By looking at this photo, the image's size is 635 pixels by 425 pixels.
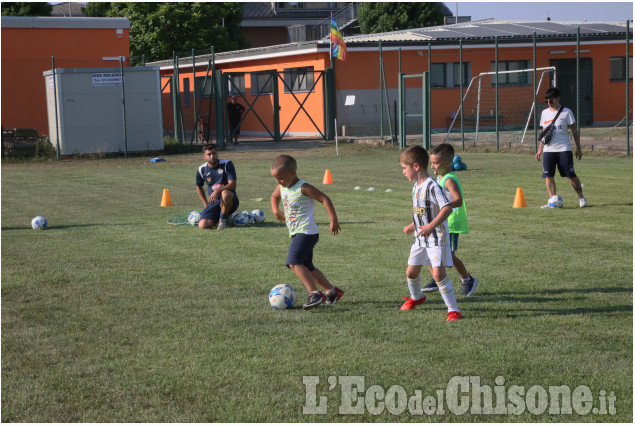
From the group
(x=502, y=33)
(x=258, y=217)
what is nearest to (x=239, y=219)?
(x=258, y=217)

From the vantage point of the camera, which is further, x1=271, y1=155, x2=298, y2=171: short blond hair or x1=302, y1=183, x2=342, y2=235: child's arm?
x1=271, y1=155, x2=298, y2=171: short blond hair

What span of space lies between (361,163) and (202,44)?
104ft

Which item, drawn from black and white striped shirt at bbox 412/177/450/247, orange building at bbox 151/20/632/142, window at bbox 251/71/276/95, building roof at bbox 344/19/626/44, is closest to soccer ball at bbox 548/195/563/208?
black and white striped shirt at bbox 412/177/450/247

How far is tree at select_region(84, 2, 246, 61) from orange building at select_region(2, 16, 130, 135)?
15427mm

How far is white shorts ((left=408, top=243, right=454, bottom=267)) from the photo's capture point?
664cm

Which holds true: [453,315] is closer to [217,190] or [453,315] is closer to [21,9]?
[217,190]

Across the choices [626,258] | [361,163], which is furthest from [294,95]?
[626,258]

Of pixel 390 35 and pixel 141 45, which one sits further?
pixel 141 45

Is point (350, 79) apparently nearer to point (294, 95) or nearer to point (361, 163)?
point (294, 95)

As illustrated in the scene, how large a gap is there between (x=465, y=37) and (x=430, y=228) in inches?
1219

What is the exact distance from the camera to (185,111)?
4459 cm

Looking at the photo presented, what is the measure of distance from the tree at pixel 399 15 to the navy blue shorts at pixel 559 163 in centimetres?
4839

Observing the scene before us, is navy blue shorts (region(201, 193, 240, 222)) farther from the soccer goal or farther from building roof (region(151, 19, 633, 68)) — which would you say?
the soccer goal

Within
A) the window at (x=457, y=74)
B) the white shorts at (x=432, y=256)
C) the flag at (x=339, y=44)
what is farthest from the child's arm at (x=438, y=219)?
the window at (x=457, y=74)
